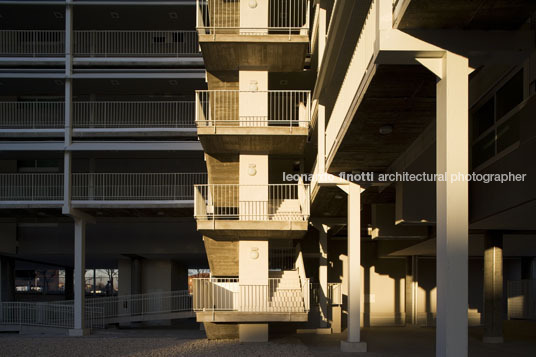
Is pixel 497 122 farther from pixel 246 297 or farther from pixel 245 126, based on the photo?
pixel 246 297

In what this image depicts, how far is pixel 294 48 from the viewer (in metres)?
18.6

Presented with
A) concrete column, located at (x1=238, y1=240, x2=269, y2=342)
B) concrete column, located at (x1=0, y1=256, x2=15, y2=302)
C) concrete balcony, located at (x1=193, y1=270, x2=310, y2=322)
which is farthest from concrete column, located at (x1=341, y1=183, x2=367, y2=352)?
concrete column, located at (x1=0, y1=256, x2=15, y2=302)

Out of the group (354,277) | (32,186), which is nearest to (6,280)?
(32,186)

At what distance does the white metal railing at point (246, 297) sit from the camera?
18.0m

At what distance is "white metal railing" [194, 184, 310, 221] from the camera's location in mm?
18484

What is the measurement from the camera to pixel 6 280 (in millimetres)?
30062

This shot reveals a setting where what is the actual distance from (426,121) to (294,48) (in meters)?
8.46

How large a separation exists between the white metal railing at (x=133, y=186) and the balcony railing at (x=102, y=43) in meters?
5.19

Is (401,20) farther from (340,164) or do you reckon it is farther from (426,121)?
(340,164)

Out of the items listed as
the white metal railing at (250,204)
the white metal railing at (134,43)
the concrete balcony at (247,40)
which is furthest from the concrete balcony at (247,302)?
the white metal railing at (134,43)

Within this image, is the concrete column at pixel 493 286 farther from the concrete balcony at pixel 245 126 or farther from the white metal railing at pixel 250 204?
the concrete balcony at pixel 245 126

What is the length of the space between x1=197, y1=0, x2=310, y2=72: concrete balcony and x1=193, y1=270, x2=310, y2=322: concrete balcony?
21.4ft

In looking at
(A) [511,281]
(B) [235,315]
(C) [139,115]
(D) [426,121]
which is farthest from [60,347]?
(A) [511,281]

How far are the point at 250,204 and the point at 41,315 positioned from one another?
1210cm
